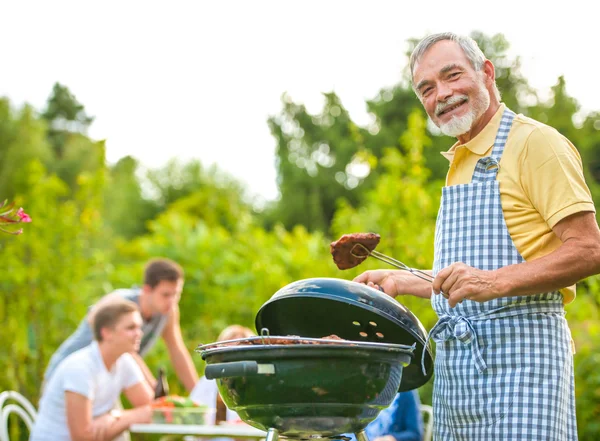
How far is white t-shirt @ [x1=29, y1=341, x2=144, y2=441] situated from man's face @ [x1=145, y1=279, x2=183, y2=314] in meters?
1.06

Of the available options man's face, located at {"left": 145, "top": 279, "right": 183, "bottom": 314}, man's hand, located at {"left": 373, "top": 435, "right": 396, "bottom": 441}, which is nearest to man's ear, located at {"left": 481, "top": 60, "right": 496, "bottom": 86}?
man's hand, located at {"left": 373, "top": 435, "right": 396, "bottom": 441}

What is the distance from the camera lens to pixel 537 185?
223cm

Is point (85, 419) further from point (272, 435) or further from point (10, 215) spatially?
point (272, 435)

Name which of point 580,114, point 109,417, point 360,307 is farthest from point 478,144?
point 580,114

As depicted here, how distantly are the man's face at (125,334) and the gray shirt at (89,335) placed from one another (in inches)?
29.5

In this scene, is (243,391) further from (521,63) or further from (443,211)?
(521,63)

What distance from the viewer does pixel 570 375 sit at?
2.32 m

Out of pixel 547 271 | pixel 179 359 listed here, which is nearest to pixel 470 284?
pixel 547 271

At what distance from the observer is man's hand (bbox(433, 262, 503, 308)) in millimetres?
2133

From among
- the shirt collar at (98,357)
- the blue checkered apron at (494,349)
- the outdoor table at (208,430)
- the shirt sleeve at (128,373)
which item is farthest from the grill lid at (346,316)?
the shirt sleeve at (128,373)

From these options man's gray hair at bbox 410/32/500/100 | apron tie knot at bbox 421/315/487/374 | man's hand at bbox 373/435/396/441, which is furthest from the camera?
man's hand at bbox 373/435/396/441

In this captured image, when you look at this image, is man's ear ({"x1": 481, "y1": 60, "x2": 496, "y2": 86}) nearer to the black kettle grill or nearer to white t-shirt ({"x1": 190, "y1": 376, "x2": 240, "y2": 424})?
the black kettle grill

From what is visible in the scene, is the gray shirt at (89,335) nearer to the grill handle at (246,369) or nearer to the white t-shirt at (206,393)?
the white t-shirt at (206,393)

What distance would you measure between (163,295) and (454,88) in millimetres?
3504
